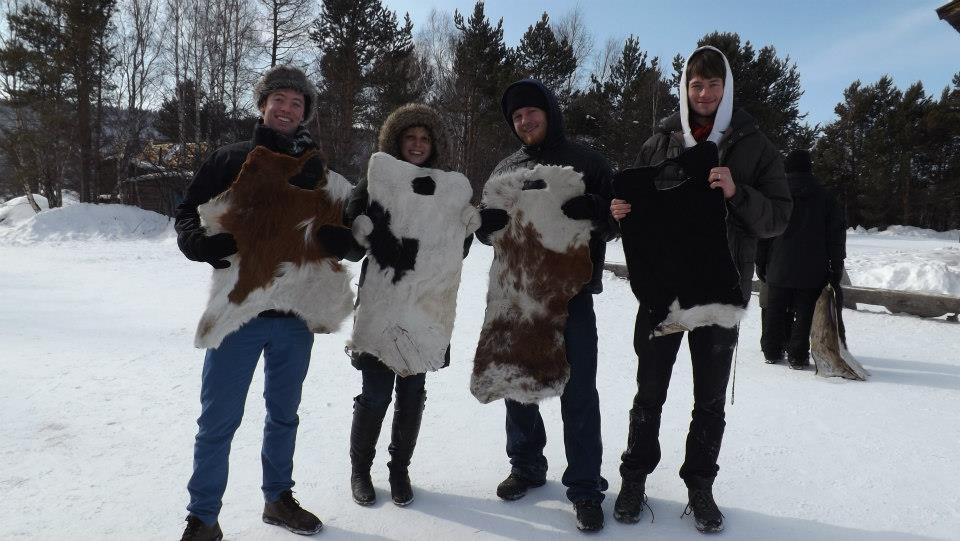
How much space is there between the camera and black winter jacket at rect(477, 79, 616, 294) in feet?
7.84

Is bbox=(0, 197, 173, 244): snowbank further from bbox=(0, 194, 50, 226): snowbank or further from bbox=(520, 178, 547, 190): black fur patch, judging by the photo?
bbox=(520, 178, 547, 190): black fur patch

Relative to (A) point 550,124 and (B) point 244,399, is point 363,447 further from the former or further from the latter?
(A) point 550,124

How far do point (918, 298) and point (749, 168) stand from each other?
5.91 metres

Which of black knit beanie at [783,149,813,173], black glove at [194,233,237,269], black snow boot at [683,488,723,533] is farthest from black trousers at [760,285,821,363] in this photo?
black glove at [194,233,237,269]

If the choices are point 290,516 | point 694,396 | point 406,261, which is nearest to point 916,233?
point 694,396

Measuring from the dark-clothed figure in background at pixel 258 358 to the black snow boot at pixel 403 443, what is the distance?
373 mm

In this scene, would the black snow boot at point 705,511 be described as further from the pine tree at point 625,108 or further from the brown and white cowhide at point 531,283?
the pine tree at point 625,108

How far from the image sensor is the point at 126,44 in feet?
76.5

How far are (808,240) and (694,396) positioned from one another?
3147 millimetres

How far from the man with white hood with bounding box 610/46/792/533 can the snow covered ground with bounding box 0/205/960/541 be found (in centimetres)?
20

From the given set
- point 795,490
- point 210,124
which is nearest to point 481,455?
point 795,490

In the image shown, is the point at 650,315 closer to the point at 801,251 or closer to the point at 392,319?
the point at 392,319

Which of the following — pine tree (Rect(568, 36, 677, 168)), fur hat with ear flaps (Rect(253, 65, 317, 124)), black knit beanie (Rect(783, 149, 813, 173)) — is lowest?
fur hat with ear flaps (Rect(253, 65, 317, 124))

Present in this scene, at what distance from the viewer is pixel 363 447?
2.40 meters
